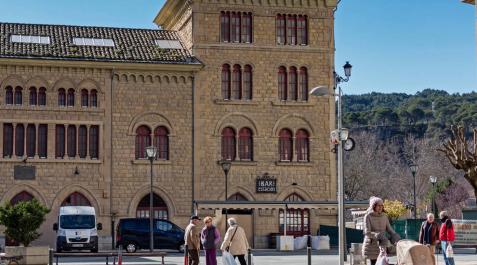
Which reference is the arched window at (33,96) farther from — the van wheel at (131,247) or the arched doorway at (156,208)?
the van wheel at (131,247)

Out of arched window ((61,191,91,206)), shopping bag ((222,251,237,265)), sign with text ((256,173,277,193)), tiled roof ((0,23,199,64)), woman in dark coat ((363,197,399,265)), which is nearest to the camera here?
woman in dark coat ((363,197,399,265))

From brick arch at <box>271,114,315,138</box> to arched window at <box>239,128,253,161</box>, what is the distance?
1.27 metres

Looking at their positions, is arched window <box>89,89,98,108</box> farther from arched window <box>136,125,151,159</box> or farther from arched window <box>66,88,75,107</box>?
arched window <box>136,125,151,159</box>

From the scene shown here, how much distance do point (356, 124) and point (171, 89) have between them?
233 feet

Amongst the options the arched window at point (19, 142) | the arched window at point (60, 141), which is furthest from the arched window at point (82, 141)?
A: the arched window at point (19, 142)

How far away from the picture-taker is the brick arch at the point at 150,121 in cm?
4934

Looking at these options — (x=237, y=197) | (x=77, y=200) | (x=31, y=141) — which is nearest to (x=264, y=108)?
(x=237, y=197)

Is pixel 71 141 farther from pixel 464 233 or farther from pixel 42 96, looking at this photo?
pixel 464 233

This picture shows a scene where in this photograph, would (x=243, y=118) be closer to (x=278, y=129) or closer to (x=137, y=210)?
(x=278, y=129)

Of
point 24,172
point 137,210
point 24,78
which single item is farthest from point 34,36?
point 137,210

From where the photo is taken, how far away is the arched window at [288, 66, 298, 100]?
51.5m

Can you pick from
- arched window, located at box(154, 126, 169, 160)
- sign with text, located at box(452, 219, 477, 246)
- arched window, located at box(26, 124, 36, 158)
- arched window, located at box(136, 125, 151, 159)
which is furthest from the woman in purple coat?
arched window, located at box(26, 124, 36, 158)

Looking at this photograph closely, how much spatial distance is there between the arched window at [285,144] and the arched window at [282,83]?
1.88 m

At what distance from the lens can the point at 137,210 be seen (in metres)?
48.9
